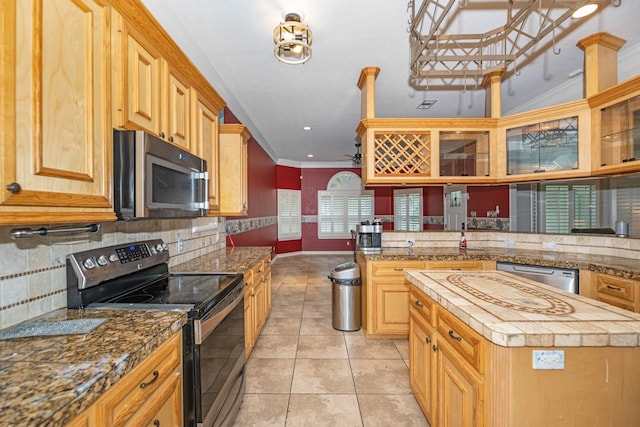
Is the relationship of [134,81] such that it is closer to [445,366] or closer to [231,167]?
[231,167]

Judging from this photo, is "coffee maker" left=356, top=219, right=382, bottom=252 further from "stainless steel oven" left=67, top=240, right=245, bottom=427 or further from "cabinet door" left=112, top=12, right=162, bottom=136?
"cabinet door" left=112, top=12, right=162, bottom=136

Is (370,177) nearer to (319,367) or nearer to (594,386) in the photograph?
(319,367)

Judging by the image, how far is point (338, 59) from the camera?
9.59 ft

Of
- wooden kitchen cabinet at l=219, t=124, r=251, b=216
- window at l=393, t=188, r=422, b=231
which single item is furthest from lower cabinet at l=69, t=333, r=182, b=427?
window at l=393, t=188, r=422, b=231

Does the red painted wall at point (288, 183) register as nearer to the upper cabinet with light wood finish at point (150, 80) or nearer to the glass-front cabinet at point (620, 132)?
the upper cabinet with light wood finish at point (150, 80)

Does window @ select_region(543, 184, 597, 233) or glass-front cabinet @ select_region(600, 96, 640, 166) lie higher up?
glass-front cabinet @ select_region(600, 96, 640, 166)

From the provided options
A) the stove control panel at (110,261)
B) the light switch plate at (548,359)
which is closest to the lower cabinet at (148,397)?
the stove control panel at (110,261)

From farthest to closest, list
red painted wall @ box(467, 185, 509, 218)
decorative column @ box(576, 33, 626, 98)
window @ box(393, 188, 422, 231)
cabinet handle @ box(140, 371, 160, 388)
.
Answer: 1. window @ box(393, 188, 422, 231)
2. red painted wall @ box(467, 185, 509, 218)
3. decorative column @ box(576, 33, 626, 98)
4. cabinet handle @ box(140, 371, 160, 388)

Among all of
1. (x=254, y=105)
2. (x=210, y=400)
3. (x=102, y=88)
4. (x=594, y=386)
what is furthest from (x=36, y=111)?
(x=254, y=105)

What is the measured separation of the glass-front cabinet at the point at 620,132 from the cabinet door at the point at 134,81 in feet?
11.8

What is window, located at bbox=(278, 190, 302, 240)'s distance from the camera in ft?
26.7

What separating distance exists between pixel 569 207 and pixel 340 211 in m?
5.71

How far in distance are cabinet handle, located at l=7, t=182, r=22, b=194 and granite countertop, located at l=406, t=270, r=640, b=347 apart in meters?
1.60

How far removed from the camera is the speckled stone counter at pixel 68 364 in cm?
66
